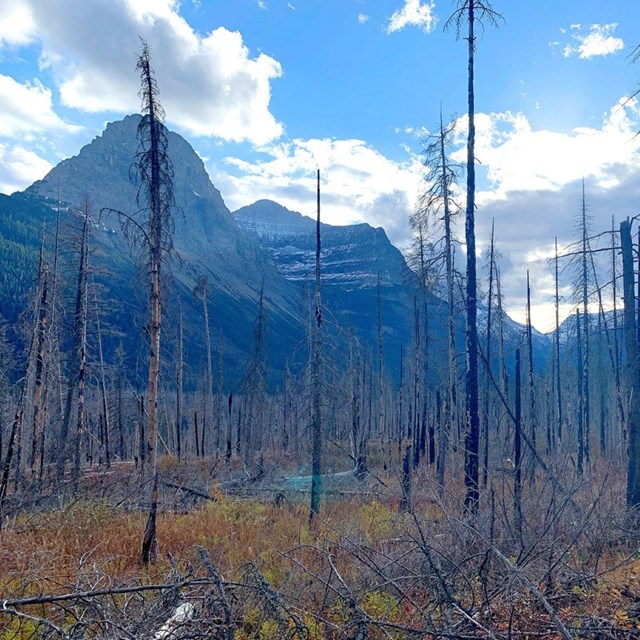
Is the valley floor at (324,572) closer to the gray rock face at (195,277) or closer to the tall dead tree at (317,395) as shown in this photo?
the tall dead tree at (317,395)

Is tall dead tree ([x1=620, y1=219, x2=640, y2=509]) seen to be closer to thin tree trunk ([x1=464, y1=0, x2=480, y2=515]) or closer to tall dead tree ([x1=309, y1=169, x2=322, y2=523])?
thin tree trunk ([x1=464, y1=0, x2=480, y2=515])

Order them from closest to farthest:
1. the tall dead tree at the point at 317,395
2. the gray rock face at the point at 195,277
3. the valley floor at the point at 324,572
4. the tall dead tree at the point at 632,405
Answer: the valley floor at the point at 324,572, the tall dead tree at the point at 632,405, the tall dead tree at the point at 317,395, the gray rock face at the point at 195,277

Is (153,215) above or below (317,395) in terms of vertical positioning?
above

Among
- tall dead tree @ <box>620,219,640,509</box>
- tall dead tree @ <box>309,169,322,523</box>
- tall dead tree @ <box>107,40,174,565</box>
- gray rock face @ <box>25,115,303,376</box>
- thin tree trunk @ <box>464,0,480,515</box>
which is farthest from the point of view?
gray rock face @ <box>25,115,303,376</box>

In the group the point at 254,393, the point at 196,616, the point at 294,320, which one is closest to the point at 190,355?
the point at 294,320

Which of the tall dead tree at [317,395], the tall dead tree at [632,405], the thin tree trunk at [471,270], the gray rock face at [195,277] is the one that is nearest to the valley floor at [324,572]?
the tall dead tree at [317,395]

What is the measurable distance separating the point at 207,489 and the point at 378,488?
6.07 metres

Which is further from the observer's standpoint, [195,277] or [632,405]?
[195,277]

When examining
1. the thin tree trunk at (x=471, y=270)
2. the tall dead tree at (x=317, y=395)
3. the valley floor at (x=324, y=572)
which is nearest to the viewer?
the valley floor at (x=324, y=572)

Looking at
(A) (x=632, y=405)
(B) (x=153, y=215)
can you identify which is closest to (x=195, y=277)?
(B) (x=153, y=215)

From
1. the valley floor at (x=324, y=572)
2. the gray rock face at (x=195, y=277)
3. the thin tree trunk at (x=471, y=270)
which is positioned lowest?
the valley floor at (x=324, y=572)

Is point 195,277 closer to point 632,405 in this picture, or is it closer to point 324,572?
point 632,405

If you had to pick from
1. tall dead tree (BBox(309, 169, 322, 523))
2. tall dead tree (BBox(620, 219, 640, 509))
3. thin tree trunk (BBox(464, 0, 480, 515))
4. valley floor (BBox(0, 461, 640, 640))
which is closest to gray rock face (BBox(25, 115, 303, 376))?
tall dead tree (BBox(309, 169, 322, 523))

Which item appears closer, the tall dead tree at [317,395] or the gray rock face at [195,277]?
the tall dead tree at [317,395]
